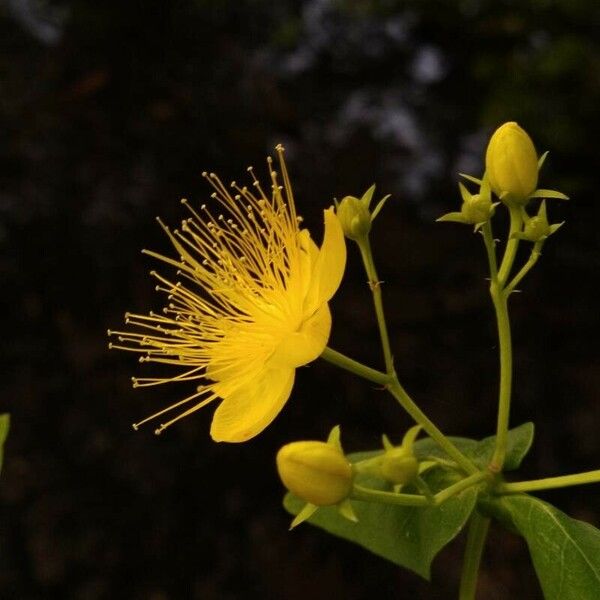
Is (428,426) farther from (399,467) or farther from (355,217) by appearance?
(355,217)

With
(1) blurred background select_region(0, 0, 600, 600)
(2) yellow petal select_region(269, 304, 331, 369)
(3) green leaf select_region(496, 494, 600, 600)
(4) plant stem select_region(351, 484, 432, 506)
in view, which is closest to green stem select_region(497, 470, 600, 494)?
(3) green leaf select_region(496, 494, 600, 600)

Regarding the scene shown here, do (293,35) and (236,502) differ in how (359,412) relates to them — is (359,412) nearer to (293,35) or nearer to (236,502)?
(236,502)

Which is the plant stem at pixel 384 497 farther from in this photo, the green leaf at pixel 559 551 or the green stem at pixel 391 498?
the green leaf at pixel 559 551

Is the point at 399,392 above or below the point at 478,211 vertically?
below

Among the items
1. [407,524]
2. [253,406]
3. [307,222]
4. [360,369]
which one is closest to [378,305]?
[360,369]

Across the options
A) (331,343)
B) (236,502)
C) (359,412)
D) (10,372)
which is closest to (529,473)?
(359,412)

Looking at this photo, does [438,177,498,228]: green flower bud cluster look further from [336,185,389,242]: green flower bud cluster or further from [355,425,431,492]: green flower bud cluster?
[355,425,431,492]: green flower bud cluster

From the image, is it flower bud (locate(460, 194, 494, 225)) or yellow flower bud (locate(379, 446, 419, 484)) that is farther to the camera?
flower bud (locate(460, 194, 494, 225))
